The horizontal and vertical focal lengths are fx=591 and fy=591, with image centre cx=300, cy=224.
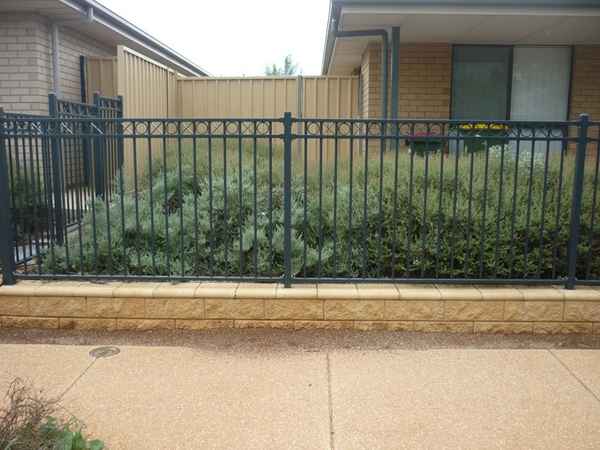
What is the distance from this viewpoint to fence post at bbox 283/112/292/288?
4430 mm

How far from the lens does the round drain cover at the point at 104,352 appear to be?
400 centimetres

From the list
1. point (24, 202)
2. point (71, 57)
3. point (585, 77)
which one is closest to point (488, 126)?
point (24, 202)

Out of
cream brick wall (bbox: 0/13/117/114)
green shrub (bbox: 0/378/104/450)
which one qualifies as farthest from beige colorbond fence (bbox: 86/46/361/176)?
green shrub (bbox: 0/378/104/450)

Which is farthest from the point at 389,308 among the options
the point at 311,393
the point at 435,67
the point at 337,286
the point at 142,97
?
the point at 142,97

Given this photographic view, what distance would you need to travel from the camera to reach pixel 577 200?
445cm

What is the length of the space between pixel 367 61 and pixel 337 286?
595cm

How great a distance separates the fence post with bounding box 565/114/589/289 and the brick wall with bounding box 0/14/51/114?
7.41 meters

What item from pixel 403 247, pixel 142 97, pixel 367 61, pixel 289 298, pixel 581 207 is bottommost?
pixel 289 298

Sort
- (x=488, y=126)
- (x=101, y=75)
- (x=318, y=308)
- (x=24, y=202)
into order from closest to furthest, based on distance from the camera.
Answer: (x=318, y=308) → (x=488, y=126) → (x=24, y=202) → (x=101, y=75)

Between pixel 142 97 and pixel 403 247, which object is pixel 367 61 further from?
pixel 403 247

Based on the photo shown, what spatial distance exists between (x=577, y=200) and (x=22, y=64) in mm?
7794

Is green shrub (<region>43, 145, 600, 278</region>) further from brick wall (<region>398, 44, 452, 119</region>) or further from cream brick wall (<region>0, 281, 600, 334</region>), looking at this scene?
brick wall (<region>398, 44, 452, 119</region>)

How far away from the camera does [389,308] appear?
4.38m

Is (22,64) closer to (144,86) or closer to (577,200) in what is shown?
(144,86)
